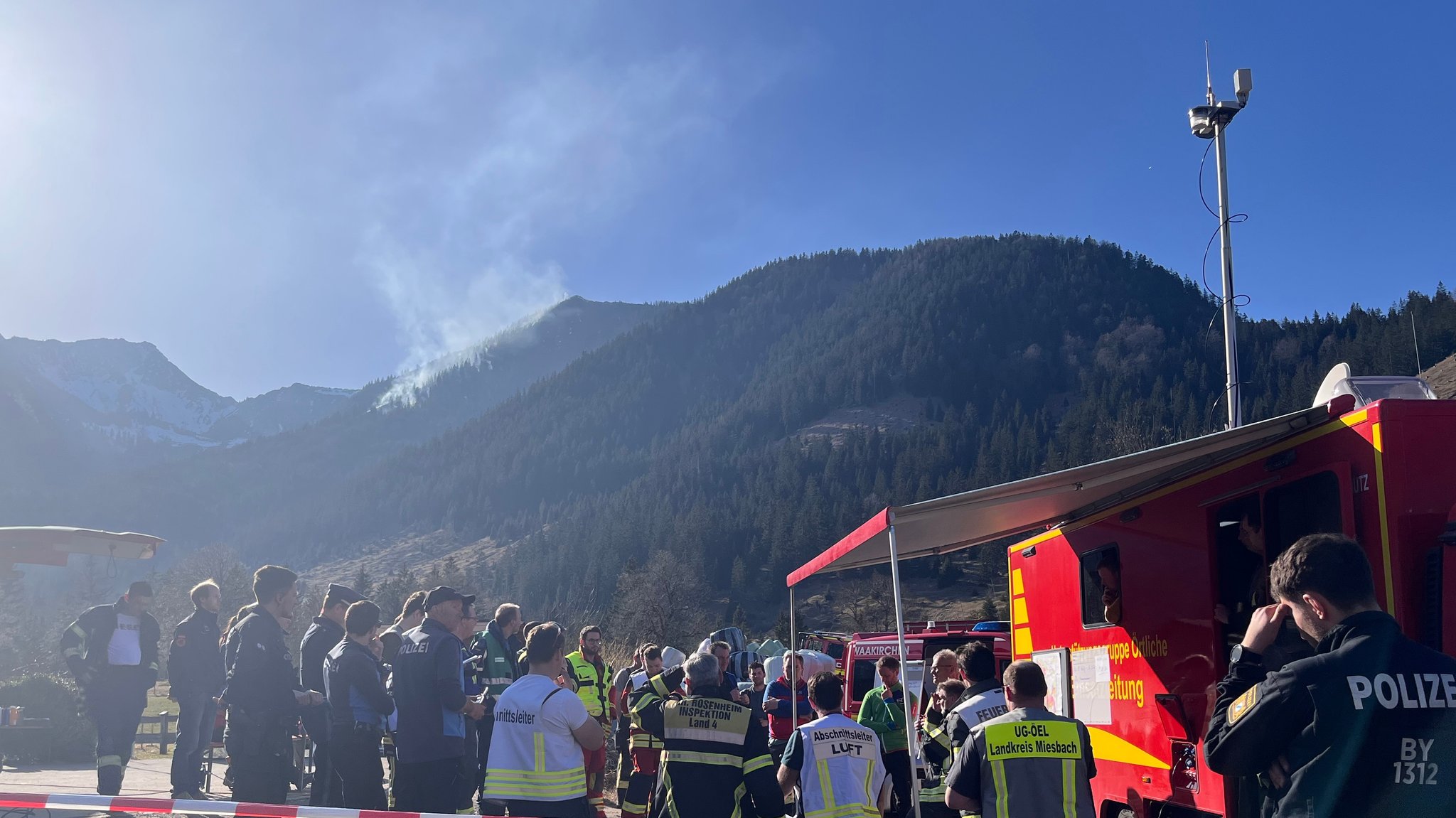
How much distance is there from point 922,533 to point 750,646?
20236mm

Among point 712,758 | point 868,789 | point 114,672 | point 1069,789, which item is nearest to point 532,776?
point 712,758

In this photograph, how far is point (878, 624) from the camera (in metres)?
70.6

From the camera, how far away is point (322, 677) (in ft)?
A: 28.0

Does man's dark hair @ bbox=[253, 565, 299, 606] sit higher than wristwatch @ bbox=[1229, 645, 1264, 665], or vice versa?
man's dark hair @ bbox=[253, 565, 299, 606]

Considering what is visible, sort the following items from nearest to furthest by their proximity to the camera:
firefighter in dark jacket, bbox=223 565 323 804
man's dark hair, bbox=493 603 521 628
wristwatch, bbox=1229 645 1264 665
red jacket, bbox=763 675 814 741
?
wristwatch, bbox=1229 645 1264 665, firefighter in dark jacket, bbox=223 565 323 804, man's dark hair, bbox=493 603 521 628, red jacket, bbox=763 675 814 741

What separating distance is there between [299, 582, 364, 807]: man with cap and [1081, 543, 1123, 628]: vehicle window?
5.90 metres

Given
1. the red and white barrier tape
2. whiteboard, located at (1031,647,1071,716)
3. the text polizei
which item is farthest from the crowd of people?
the red and white barrier tape

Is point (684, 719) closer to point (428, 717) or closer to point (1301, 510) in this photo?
point (428, 717)

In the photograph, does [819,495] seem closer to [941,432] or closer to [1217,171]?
[941,432]

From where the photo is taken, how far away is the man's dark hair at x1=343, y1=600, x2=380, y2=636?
7316 mm

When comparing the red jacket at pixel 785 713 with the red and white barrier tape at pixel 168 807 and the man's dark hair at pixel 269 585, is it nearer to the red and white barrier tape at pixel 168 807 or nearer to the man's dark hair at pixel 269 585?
the man's dark hair at pixel 269 585

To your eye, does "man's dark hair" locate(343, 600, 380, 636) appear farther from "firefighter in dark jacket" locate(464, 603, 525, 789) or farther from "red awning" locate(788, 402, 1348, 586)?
"red awning" locate(788, 402, 1348, 586)

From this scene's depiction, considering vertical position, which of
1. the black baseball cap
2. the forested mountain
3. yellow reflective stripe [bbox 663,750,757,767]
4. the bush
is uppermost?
the forested mountain

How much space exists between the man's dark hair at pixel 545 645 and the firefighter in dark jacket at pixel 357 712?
2.12 metres
